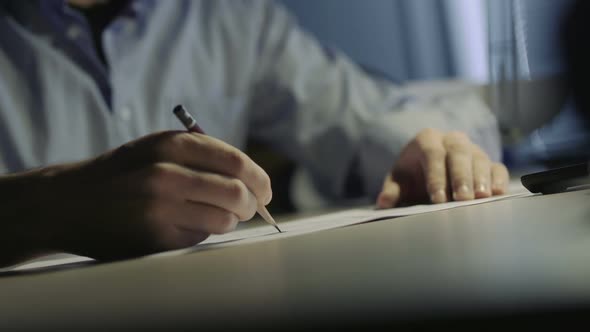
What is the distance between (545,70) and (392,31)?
71 cm

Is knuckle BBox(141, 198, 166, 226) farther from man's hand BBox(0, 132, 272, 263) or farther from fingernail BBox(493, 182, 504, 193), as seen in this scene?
fingernail BBox(493, 182, 504, 193)

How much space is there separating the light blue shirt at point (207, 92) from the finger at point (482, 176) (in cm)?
29

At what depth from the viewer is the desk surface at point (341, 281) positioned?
0.13 m

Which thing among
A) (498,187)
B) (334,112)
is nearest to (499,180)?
(498,187)

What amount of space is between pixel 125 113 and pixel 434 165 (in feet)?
1.86

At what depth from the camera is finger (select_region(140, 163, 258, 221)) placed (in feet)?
→ 1.20

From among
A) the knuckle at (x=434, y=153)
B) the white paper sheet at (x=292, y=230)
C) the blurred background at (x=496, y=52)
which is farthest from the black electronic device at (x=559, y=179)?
the blurred background at (x=496, y=52)

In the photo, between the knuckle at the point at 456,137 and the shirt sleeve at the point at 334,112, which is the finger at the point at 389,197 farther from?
the shirt sleeve at the point at 334,112

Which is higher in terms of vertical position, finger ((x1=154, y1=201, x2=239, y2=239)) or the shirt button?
finger ((x1=154, y1=201, x2=239, y2=239))

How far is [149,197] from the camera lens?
0.37 m

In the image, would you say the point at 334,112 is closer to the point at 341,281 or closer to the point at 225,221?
the point at 225,221

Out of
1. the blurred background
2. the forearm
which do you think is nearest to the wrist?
the forearm

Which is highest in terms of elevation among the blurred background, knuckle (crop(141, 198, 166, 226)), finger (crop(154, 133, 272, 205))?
finger (crop(154, 133, 272, 205))

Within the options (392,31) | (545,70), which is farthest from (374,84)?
(392,31)
